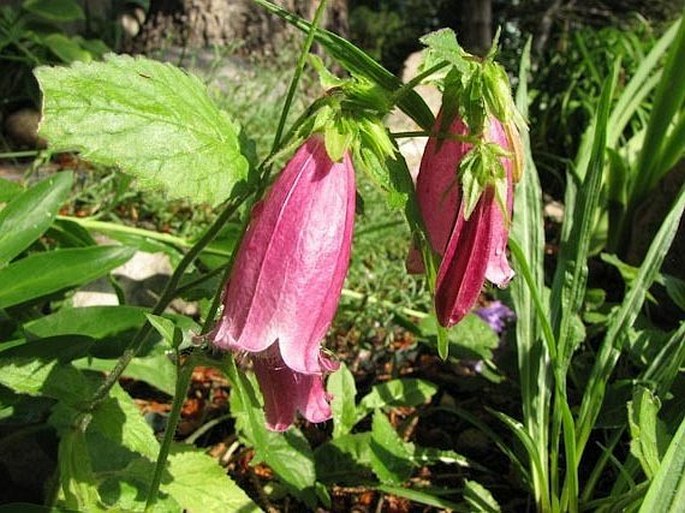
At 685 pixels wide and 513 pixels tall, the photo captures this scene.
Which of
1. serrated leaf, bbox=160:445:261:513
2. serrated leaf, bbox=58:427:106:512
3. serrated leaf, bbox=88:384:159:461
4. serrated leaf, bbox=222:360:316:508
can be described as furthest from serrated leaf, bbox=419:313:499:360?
serrated leaf, bbox=58:427:106:512

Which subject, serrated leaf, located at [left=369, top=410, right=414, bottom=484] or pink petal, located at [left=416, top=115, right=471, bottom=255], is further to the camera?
serrated leaf, located at [left=369, top=410, right=414, bottom=484]

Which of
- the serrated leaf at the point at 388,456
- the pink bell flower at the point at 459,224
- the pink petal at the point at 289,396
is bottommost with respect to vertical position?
the serrated leaf at the point at 388,456

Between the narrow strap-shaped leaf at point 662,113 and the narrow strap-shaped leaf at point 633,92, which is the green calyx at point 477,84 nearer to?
the narrow strap-shaped leaf at point 662,113

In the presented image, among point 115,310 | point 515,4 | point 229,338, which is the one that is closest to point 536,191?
point 115,310

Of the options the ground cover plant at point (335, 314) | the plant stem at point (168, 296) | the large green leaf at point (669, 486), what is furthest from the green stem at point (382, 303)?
the plant stem at point (168, 296)

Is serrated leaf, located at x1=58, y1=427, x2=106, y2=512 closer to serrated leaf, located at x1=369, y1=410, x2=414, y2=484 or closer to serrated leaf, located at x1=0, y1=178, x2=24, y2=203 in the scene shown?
serrated leaf, located at x1=369, y1=410, x2=414, y2=484

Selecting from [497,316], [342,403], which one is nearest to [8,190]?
[342,403]

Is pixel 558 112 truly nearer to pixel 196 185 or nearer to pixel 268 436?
pixel 268 436
